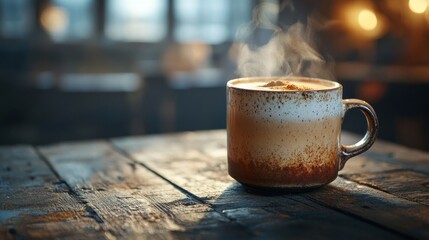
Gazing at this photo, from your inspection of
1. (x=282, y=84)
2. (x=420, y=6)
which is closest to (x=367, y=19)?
(x=420, y=6)

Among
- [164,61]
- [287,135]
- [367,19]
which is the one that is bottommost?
[164,61]

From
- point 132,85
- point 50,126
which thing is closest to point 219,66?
point 132,85

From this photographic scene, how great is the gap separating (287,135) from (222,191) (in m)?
0.20

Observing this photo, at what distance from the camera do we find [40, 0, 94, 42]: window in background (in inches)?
348

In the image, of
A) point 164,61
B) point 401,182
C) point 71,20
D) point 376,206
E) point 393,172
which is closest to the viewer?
point 376,206

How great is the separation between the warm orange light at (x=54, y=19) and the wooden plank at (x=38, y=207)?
7.47 metres

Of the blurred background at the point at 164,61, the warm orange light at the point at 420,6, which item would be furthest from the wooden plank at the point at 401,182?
the warm orange light at the point at 420,6

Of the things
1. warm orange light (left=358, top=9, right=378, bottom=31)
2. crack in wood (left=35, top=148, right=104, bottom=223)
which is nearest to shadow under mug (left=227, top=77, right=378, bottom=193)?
crack in wood (left=35, top=148, right=104, bottom=223)

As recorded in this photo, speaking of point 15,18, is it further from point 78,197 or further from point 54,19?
point 78,197

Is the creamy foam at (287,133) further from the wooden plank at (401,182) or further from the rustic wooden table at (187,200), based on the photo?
the wooden plank at (401,182)

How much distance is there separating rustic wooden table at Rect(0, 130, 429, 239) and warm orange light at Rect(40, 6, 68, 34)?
7.31 m

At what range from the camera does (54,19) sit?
347 inches

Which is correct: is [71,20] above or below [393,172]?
above

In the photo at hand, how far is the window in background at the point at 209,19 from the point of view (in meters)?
9.35
